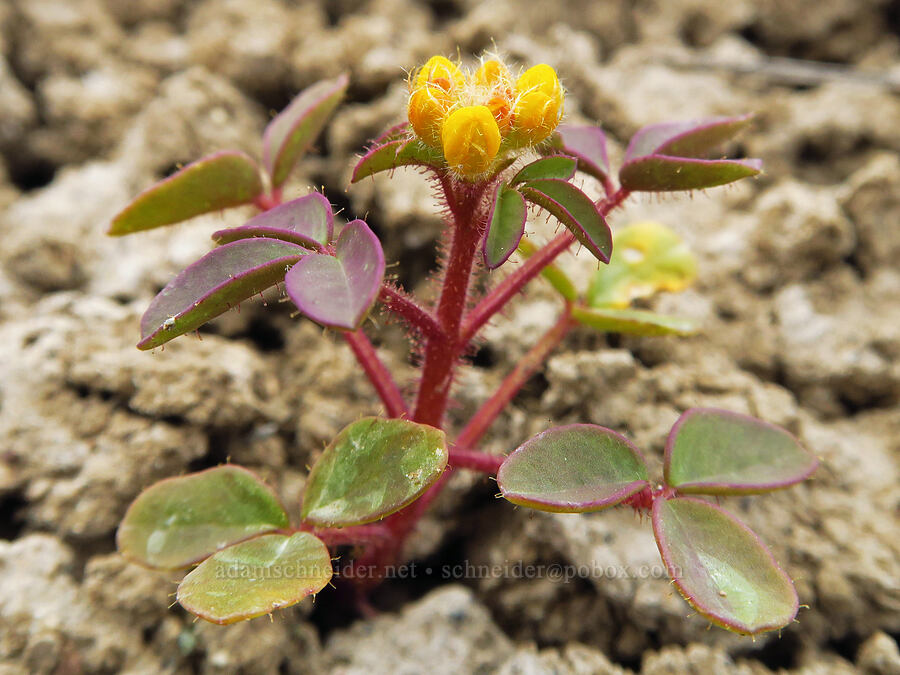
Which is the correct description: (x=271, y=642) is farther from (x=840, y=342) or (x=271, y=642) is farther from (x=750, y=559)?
(x=840, y=342)

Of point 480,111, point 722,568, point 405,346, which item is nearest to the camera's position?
point 480,111

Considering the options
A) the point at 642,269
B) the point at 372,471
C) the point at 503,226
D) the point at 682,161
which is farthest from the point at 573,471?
the point at 642,269

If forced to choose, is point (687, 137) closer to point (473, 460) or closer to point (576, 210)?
point (576, 210)

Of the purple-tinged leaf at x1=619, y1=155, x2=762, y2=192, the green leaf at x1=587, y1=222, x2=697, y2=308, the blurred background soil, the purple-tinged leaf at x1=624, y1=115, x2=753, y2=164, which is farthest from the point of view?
the green leaf at x1=587, y1=222, x2=697, y2=308

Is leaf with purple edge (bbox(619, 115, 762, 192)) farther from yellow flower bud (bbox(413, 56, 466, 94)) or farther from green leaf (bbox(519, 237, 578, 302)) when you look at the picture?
yellow flower bud (bbox(413, 56, 466, 94))

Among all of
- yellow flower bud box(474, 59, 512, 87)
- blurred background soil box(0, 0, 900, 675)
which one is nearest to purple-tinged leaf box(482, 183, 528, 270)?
yellow flower bud box(474, 59, 512, 87)

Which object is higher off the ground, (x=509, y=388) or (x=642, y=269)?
(x=642, y=269)
